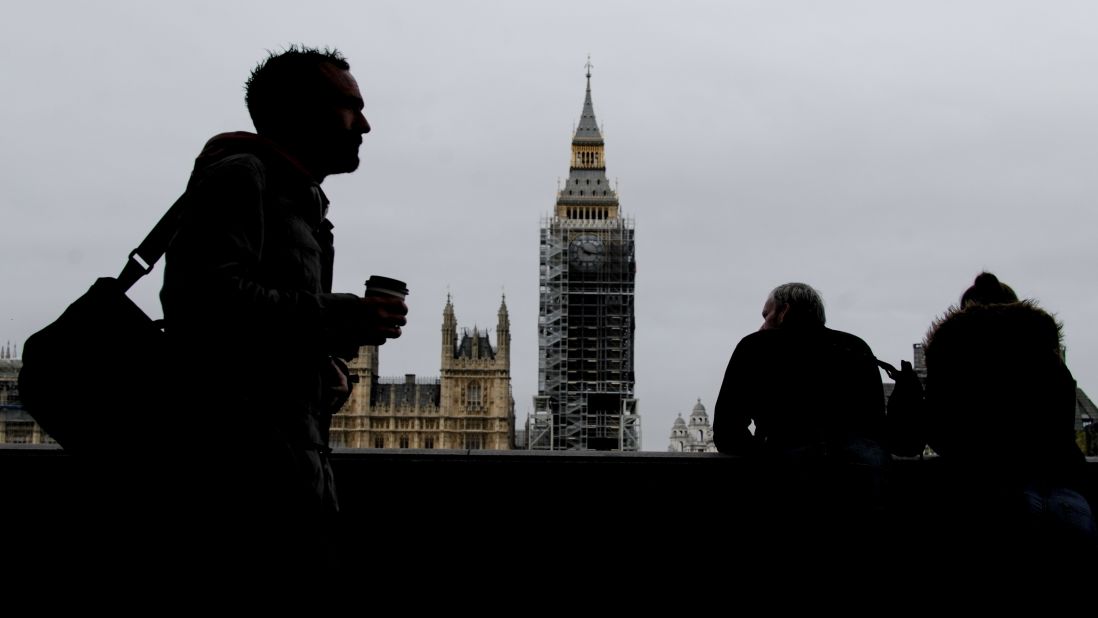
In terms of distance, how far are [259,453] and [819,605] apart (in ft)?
8.24

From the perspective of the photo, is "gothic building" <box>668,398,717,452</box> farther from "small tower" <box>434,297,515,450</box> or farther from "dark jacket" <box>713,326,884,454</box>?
"dark jacket" <box>713,326,884,454</box>

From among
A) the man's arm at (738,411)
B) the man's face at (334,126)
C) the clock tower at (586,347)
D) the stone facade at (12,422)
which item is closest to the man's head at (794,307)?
the man's arm at (738,411)

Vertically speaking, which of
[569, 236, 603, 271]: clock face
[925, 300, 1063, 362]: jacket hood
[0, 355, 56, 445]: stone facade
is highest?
[569, 236, 603, 271]: clock face

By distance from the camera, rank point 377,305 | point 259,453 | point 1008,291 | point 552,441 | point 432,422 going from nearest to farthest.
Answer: point 259,453, point 377,305, point 1008,291, point 552,441, point 432,422

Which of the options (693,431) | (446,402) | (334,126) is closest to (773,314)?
(334,126)

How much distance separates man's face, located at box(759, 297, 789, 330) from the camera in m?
4.18

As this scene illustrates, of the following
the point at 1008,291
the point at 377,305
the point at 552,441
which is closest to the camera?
the point at 377,305

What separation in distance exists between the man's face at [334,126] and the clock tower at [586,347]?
58.5 m

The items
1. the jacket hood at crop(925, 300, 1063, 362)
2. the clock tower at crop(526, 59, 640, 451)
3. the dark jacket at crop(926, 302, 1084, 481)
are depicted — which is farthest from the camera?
the clock tower at crop(526, 59, 640, 451)

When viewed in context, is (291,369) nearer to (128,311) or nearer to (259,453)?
(259,453)

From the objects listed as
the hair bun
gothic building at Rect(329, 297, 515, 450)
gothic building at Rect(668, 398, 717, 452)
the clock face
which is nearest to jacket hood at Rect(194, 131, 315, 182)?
the hair bun

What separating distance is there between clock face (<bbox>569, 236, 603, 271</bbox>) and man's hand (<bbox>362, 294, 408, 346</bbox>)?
6295cm

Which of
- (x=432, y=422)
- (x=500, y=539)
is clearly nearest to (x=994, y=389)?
(x=500, y=539)

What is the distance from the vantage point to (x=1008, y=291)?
414 cm
